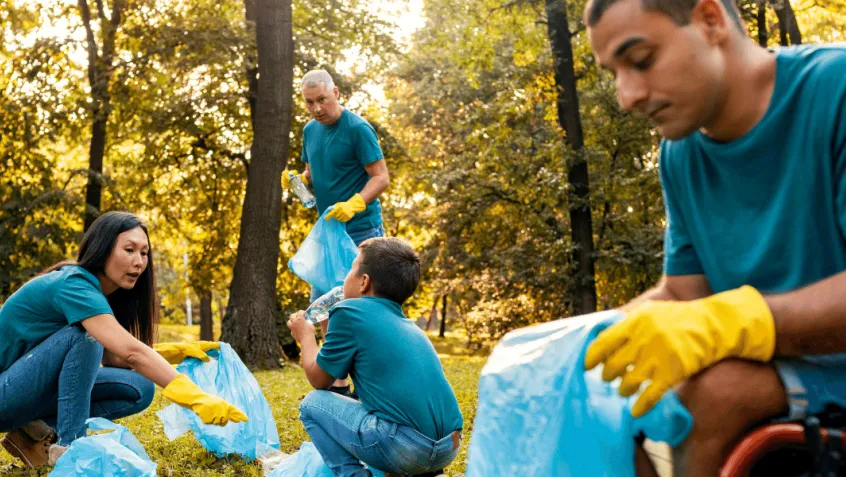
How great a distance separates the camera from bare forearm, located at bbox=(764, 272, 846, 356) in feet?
4.42

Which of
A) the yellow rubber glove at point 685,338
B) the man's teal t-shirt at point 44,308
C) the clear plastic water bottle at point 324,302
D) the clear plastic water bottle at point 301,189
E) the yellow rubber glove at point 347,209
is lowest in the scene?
the clear plastic water bottle at point 324,302

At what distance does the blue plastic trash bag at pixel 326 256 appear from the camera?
17.1 ft

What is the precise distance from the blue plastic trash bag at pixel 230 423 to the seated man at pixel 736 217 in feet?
9.77

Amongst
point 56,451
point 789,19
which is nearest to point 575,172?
point 789,19

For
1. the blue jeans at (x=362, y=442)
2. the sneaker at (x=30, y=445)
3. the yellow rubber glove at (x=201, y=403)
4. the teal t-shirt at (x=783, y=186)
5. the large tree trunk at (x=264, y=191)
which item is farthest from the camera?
the large tree trunk at (x=264, y=191)

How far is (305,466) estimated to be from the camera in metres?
3.67

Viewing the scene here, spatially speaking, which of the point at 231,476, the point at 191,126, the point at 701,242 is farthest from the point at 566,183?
the point at 701,242

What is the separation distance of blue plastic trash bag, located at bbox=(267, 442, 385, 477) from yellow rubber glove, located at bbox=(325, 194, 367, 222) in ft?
5.61

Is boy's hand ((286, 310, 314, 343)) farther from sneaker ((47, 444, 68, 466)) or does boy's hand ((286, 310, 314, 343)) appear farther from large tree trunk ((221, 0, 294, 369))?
large tree trunk ((221, 0, 294, 369))

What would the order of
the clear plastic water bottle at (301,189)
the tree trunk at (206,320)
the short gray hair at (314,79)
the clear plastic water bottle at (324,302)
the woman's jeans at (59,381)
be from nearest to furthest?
1. the woman's jeans at (59,381)
2. the clear plastic water bottle at (324,302)
3. the short gray hair at (314,79)
4. the clear plastic water bottle at (301,189)
5. the tree trunk at (206,320)

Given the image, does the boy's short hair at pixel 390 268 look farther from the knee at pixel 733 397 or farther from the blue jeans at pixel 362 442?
the knee at pixel 733 397

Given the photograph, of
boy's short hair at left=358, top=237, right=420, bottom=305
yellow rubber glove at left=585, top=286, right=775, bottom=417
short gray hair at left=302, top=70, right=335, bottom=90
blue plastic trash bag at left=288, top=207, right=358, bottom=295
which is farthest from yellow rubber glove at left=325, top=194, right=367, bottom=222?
yellow rubber glove at left=585, top=286, right=775, bottom=417

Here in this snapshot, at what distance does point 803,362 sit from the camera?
1401mm

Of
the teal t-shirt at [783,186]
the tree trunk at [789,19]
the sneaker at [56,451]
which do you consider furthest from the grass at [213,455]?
the tree trunk at [789,19]
